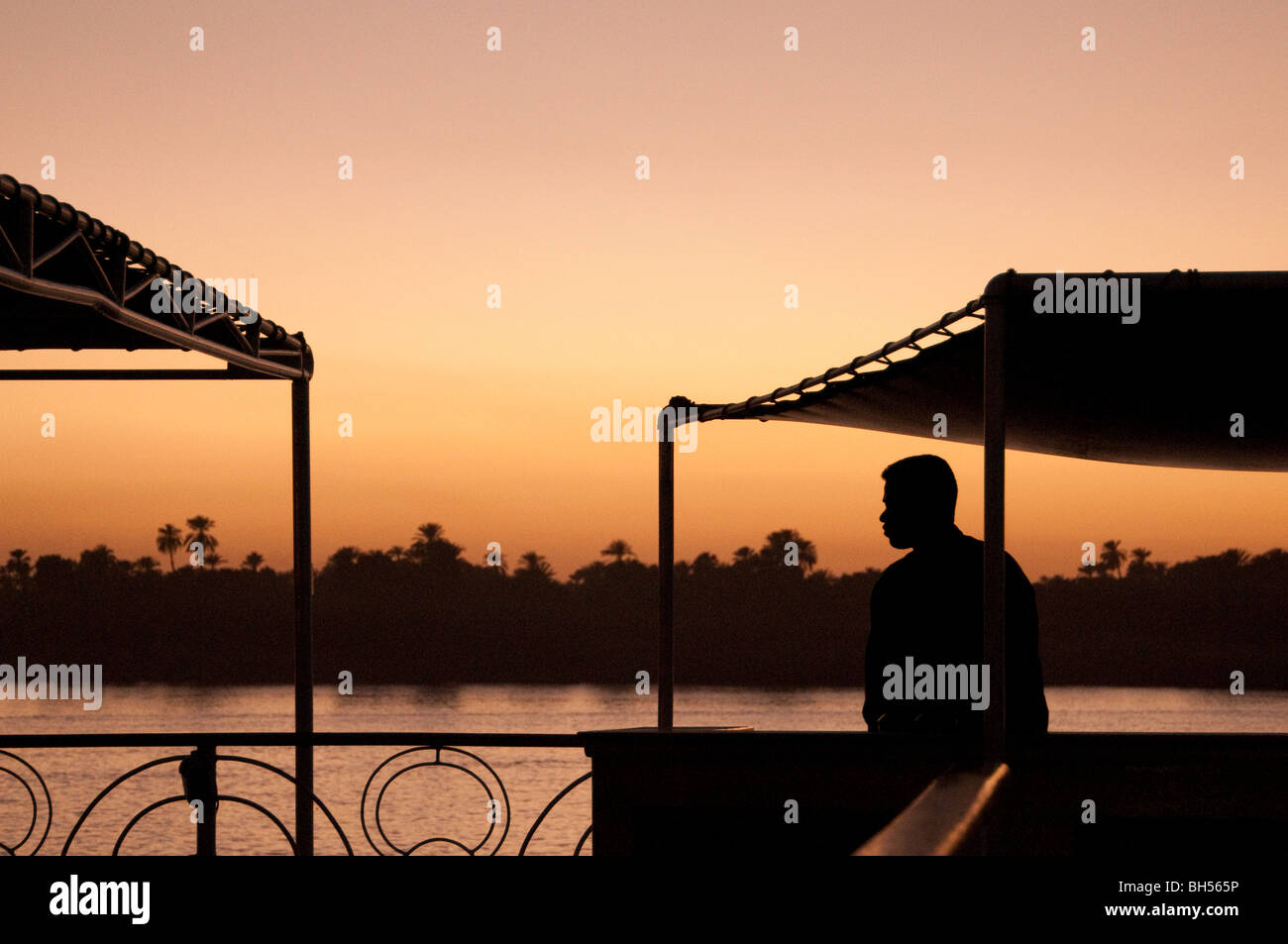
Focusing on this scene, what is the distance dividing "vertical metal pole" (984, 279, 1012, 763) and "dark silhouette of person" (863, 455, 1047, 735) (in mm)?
314

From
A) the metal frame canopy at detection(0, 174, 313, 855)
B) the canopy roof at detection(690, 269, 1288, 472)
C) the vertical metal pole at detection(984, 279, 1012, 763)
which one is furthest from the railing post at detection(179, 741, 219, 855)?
the vertical metal pole at detection(984, 279, 1012, 763)

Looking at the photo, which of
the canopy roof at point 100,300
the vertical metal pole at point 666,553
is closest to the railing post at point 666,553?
the vertical metal pole at point 666,553

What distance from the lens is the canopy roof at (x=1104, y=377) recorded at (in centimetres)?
348

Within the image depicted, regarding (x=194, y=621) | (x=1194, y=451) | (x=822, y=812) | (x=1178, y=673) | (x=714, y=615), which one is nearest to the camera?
(x=822, y=812)

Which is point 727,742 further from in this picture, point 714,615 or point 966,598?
point 714,615

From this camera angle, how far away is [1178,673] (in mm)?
120500

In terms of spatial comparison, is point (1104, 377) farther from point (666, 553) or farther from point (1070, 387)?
point (666, 553)

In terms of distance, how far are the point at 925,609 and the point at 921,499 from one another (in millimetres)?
337

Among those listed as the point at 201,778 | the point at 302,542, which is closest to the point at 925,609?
the point at 201,778

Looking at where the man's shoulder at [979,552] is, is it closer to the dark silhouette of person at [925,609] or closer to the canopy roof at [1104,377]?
the dark silhouette of person at [925,609]

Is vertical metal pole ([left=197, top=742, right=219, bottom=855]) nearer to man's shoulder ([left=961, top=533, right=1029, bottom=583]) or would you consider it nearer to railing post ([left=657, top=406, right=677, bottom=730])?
railing post ([left=657, top=406, right=677, bottom=730])

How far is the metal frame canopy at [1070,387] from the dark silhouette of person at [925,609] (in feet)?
Answer: 1.07
